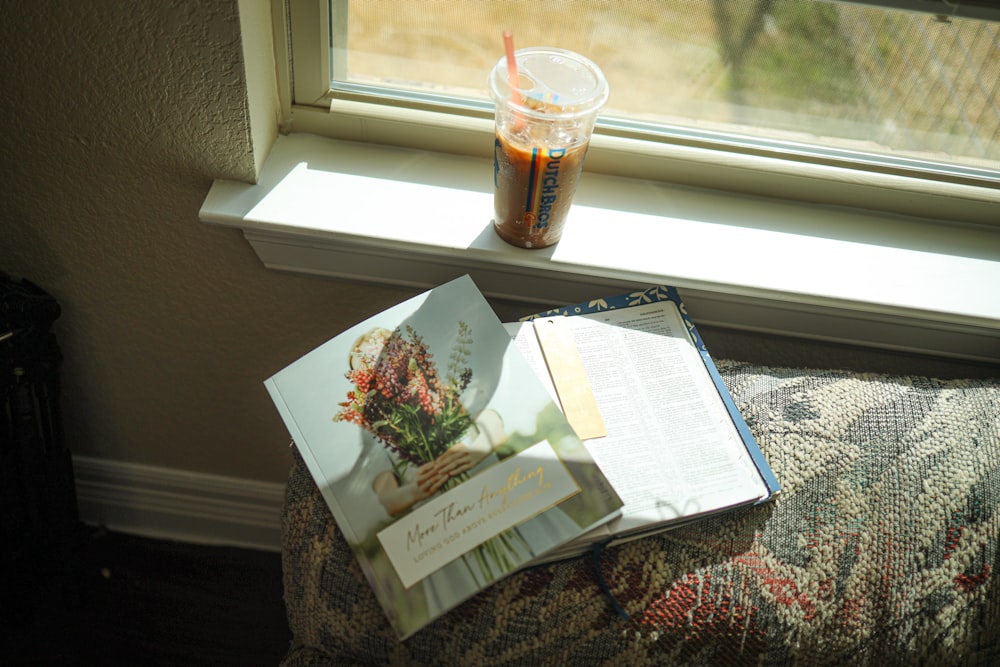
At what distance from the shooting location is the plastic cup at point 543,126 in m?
0.65

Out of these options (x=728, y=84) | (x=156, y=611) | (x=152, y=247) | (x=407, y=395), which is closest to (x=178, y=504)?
(x=156, y=611)

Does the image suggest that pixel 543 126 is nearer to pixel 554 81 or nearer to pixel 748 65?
pixel 554 81

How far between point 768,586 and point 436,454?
30 centimetres

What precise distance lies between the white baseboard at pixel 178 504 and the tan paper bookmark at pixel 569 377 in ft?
2.08

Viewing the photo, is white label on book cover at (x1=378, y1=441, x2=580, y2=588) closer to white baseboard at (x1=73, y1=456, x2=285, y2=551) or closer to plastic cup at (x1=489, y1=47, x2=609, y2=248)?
plastic cup at (x1=489, y1=47, x2=609, y2=248)

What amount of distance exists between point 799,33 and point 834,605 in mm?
576

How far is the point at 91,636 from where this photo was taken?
112 cm

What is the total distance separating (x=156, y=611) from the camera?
1.15 metres

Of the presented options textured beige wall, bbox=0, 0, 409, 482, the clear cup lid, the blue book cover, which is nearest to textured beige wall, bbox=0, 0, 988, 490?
textured beige wall, bbox=0, 0, 409, 482

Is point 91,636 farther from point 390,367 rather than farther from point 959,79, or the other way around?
point 959,79

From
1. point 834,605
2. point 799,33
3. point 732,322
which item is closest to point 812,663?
point 834,605

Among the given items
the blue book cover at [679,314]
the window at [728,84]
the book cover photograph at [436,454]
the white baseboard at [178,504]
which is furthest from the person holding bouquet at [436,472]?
the white baseboard at [178,504]

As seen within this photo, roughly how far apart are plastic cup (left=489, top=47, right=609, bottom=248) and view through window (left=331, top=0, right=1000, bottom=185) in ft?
0.40

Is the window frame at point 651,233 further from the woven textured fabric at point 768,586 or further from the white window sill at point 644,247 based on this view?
the woven textured fabric at point 768,586
